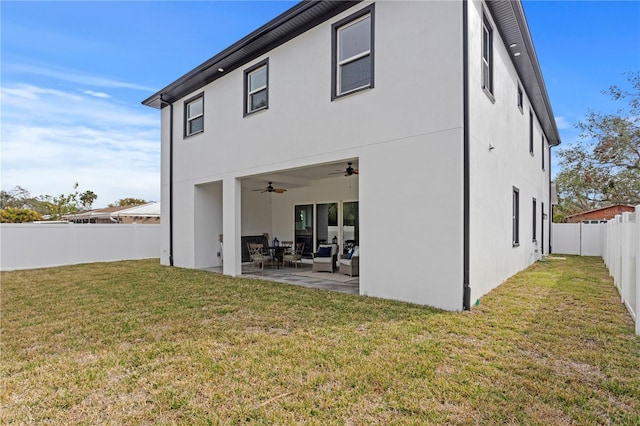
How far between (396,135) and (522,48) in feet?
16.6

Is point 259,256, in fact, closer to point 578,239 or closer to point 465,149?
point 465,149

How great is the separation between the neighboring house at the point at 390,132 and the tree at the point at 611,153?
445 inches

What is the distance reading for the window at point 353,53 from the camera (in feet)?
23.1

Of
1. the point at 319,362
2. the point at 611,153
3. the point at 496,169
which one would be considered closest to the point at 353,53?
the point at 496,169

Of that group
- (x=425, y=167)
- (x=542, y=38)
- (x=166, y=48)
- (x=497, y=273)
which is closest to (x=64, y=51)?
(x=166, y=48)

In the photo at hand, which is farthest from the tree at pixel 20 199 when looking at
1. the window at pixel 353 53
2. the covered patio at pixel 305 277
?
the window at pixel 353 53

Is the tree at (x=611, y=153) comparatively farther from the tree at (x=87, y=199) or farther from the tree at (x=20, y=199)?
the tree at (x=87, y=199)

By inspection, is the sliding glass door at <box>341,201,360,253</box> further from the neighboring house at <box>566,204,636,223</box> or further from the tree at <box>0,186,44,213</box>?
the tree at <box>0,186,44,213</box>

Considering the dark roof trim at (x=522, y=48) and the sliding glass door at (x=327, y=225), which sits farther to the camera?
the sliding glass door at (x=327, y=225)

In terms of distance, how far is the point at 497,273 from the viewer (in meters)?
7.58

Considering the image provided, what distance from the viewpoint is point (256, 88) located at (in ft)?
31.5

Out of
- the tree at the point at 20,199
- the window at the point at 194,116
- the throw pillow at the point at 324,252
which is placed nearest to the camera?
the throw pillow at the point at 324,252

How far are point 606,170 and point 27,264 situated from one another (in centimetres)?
2974

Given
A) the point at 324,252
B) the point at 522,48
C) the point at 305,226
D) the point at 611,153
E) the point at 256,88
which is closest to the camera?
the point at 522,48
